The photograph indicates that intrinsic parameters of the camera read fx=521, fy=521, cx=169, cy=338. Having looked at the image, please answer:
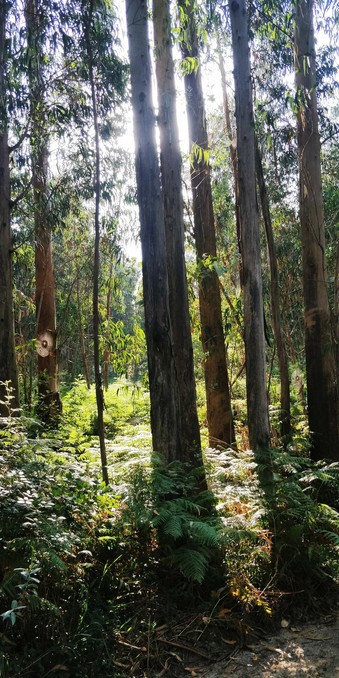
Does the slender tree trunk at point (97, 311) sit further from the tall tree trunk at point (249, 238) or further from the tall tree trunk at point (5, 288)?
the tall tree trunk at point (5, 288)

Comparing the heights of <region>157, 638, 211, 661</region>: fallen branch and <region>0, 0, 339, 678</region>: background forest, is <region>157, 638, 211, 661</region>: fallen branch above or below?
below

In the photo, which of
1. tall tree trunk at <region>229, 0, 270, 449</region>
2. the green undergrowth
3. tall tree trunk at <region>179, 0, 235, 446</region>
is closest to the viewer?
the green undergrowth

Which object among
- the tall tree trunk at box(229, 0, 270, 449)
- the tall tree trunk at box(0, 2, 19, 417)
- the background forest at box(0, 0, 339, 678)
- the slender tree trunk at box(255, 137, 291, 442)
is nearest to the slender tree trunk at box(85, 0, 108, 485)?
the background forest at box(0, 0, 339, 678)

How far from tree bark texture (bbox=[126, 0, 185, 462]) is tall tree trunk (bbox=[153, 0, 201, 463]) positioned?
88cm

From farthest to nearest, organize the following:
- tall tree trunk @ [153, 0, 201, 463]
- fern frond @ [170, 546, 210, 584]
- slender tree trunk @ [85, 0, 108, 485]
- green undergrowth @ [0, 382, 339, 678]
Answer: tall tree trunk @ [153, 0, 201, 463] < slender tree trunk @ [85, 0, 108, 485] < fern frond @ [170, 546, 210, 584] < green undergrowth @ [0, 382, 339, 678]

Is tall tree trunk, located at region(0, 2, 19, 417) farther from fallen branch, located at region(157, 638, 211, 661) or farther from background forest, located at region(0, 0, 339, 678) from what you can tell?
fallen branch, located at region(157, 638, 211, 661)

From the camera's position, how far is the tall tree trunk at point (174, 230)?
584 centimetres

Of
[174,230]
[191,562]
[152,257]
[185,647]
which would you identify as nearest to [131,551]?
[191,562]

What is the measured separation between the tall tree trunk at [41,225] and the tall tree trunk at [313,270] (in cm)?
364

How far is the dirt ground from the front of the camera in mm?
3303

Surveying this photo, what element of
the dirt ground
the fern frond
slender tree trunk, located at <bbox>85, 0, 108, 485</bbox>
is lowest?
the dirt ground

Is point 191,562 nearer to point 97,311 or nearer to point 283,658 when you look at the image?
point 283,658

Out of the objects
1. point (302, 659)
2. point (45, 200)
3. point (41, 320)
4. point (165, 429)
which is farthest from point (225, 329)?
point (302, 659)

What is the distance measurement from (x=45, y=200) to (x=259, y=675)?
26.2 feet
